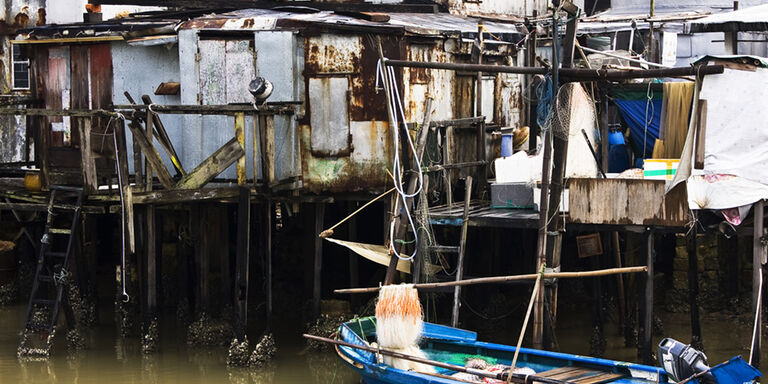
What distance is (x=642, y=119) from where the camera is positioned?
16938 millimetres

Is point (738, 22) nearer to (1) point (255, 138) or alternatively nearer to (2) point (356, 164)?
(2) point (356, 164)

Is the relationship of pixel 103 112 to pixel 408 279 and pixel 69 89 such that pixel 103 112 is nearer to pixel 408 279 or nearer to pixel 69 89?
pixel 69 89

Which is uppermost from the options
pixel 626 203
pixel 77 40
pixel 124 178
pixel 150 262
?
pixel 77 40

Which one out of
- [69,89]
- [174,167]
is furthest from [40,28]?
[174,167]

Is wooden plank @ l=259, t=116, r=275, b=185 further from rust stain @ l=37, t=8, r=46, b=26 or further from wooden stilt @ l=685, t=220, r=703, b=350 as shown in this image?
rust stain @ l=37, t=8, r=46, b=26

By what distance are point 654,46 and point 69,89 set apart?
10.8 meters

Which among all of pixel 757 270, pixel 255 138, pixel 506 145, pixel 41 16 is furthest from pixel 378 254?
pixel 41 16

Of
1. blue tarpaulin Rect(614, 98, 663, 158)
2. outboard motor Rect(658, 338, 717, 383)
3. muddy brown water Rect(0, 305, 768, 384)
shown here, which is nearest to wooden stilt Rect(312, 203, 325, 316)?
muddy brown water Rect(0, 305, 768, 384)

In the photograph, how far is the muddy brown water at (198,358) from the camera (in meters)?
15.4

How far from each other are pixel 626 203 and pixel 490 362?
111 inches

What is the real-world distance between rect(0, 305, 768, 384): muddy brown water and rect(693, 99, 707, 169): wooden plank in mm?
3743

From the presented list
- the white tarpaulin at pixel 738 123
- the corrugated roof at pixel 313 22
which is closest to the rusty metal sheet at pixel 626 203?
the white tarpaulin at pixel 738 123

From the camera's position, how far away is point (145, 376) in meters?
15.5

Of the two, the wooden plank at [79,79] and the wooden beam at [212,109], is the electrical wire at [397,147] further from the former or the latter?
the wooden plank at [79,79]
